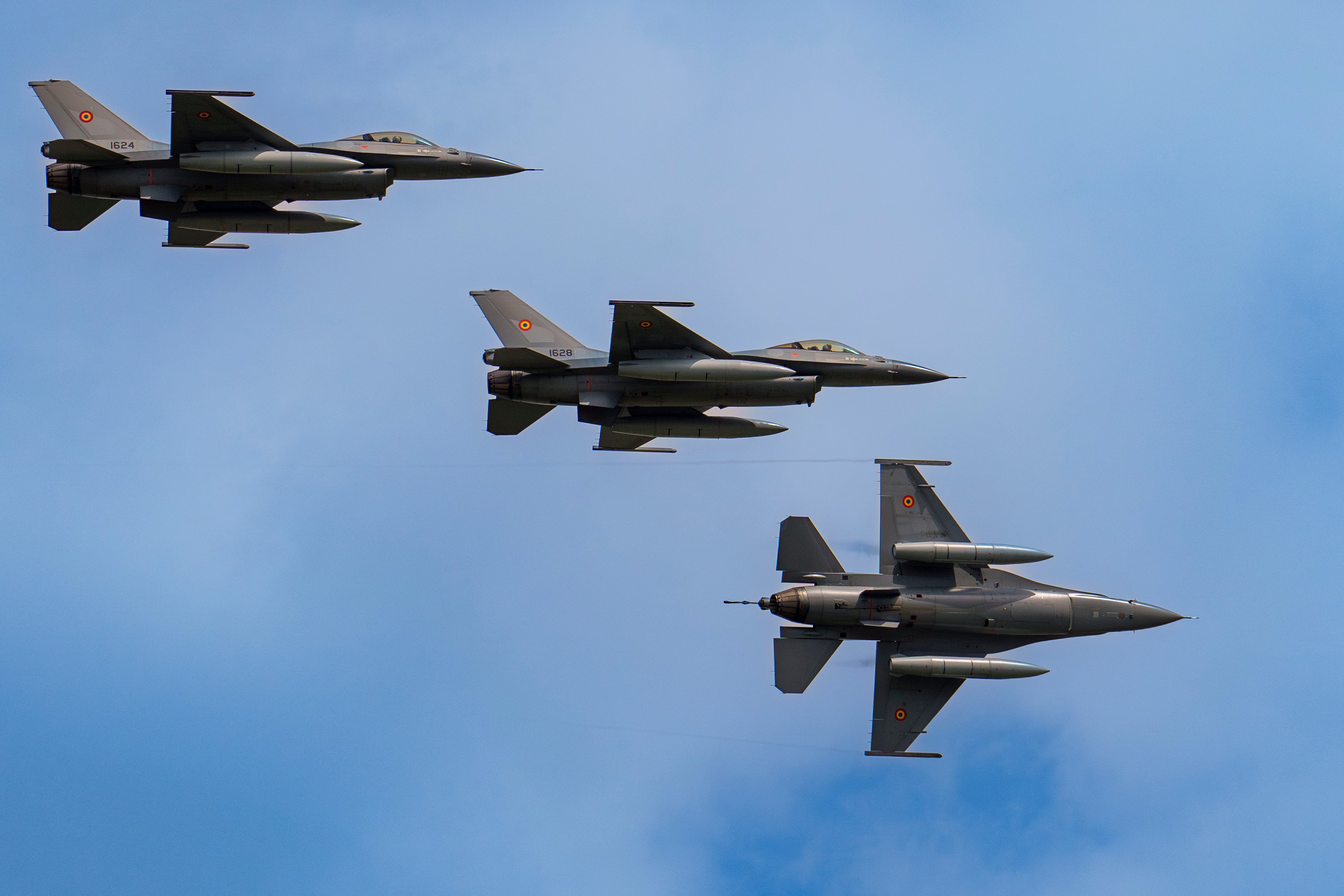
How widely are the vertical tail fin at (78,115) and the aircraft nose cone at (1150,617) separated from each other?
31.4 meters

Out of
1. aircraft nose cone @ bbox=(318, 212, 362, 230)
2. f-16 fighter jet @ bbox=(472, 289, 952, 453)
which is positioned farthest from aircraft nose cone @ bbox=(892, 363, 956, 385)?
aircraft nose cone @ bbox=(318, 212, 362, 230)

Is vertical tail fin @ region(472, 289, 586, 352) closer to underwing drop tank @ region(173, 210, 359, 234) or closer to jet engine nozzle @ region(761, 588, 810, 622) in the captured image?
underwing drop tank @ region(173, 210, 359, 234)

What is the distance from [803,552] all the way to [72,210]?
2332 cm

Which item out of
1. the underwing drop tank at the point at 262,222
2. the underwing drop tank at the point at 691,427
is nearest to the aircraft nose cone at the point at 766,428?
the underwing drop tank at the point at 691,427

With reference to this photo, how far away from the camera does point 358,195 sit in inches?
1941

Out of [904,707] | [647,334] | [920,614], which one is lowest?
[904,707]

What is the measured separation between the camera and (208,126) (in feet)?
158

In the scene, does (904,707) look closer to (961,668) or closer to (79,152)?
(961,668)

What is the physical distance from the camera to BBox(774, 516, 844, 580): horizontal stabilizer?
162 ft

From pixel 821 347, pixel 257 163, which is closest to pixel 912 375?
pixel 821 347

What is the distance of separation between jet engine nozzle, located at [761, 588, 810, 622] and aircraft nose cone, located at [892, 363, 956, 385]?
6.77 metres

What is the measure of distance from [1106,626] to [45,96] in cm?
3408

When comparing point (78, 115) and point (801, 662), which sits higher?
point (78, 115)

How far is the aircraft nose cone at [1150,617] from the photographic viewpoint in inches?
1954
